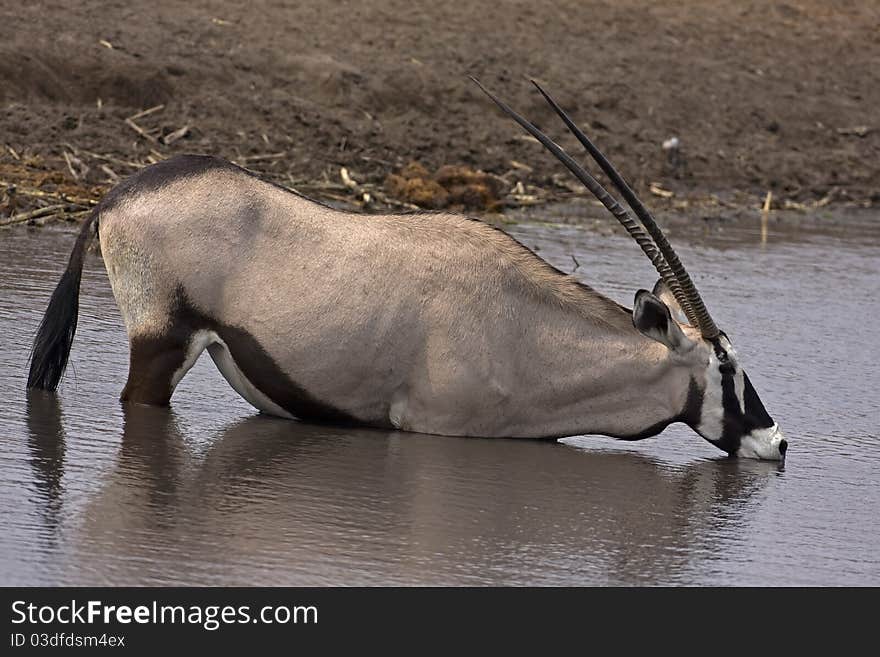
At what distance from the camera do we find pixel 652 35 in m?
19.3

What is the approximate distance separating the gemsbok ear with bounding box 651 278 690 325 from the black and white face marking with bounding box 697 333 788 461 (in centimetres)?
38

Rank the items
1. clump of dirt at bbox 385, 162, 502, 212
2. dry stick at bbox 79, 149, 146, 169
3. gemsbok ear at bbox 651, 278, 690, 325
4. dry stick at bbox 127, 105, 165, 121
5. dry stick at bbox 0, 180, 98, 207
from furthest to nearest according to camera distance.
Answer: dry stick at bbox 127, 105, 165, 121, clump of dirt at bbox 385, 162, 502, 212, dry stick at bbox 79, 149, 146, 169, dry stick at bbox 0, 180, 98, 207, gemsbok ear at bbox 651, 278, 690, 325

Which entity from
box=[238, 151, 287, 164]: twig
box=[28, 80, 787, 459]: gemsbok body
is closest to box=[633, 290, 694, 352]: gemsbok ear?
box=[28, 80, 787, 459]: gemsbok body

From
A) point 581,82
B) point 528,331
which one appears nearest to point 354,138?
point 581,82

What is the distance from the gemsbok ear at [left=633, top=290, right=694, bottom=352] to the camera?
21.8ft

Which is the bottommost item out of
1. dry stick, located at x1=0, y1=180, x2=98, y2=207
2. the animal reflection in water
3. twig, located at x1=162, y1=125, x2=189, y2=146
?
the animal reflection in water

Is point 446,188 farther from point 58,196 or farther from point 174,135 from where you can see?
point 58,196

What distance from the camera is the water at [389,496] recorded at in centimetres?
500

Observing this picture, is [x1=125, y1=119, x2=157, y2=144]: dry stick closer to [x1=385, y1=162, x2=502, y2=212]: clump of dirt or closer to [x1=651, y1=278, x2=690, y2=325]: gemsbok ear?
[x1=385, y1=162, x2=502, y2=212]: clump of dirt

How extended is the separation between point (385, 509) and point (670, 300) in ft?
6.91


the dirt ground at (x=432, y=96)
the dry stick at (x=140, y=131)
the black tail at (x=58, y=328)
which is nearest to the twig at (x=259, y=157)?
the dirt ground at (x=432, y=96)

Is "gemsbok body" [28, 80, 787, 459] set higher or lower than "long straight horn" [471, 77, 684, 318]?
lower
